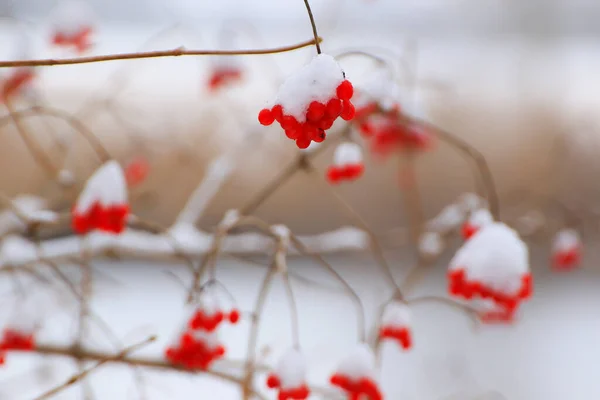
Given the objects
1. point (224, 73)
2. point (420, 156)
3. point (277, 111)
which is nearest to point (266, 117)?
point (277, 111)

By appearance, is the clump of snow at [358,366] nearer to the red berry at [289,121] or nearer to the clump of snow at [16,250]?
the red berry at [289,121]

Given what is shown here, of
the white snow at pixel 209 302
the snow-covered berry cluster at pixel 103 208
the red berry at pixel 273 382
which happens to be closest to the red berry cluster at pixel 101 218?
the snow-covered berry cluster at pixel 103 208

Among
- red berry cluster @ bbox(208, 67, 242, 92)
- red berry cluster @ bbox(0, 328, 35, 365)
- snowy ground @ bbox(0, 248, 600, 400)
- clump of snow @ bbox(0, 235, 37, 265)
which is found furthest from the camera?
snowy ground @ bbox(0, 248, 600, 400)

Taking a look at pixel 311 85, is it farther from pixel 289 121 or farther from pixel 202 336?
pixel 202 336

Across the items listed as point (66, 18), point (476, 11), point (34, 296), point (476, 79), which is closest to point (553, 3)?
point (476, 11)

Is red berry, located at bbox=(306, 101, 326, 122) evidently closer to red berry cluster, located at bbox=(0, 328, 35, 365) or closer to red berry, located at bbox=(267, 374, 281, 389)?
red berry, located at bbox=(267, 374, 281, 389)

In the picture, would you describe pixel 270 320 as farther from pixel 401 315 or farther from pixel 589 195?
pixel 589 195

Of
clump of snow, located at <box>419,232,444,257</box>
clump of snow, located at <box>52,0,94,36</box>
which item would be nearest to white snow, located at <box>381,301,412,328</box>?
clump of snow, located at <box>419,232,444,257</box>

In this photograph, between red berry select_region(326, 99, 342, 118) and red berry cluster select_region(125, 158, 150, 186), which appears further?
red berry cluster select_region(125, 158, 150, 186)
